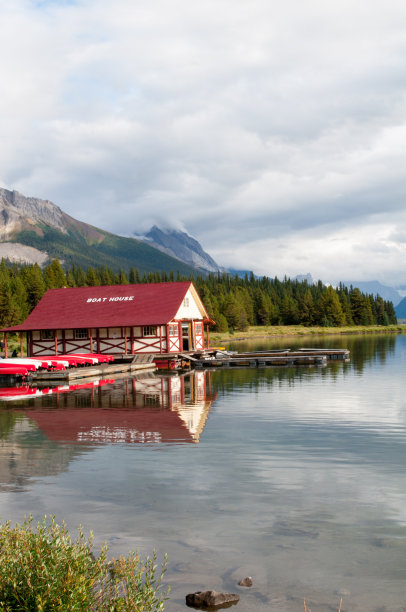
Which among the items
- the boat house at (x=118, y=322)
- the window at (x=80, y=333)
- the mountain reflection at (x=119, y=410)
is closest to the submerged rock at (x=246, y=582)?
the mountain reflection at (x=119, y=410)

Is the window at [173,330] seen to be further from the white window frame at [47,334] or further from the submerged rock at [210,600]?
the submerged rock at [210,600]

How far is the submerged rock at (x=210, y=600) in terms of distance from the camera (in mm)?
6617

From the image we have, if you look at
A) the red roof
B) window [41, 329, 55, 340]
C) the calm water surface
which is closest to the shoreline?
the red roof

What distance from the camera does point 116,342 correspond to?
4697cm

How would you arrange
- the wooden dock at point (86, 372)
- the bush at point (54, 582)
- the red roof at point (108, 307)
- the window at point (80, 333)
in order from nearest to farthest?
the bush at point (54, 582) → the wooden dock at point (86, 372) → the red roof at point (108, 307) → the window at point (80, 333)

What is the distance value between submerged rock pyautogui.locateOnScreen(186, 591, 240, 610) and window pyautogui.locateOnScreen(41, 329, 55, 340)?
4354 cm

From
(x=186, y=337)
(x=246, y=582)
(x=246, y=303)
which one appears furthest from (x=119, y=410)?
(x=246, y=303)

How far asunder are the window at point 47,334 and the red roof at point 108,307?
0.79m

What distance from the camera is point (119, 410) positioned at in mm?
21719

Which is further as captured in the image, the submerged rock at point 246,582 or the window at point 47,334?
the window at point 47,334

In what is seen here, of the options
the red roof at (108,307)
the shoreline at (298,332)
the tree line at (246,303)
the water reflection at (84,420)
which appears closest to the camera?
the water reflection at (84,420)

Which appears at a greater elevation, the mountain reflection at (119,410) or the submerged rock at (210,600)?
the mountain reflection at (119,410)

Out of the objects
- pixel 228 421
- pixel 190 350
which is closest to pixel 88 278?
pixel 190 350

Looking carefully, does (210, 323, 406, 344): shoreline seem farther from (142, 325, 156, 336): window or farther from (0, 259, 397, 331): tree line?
(142, 325, 156, 336): window
